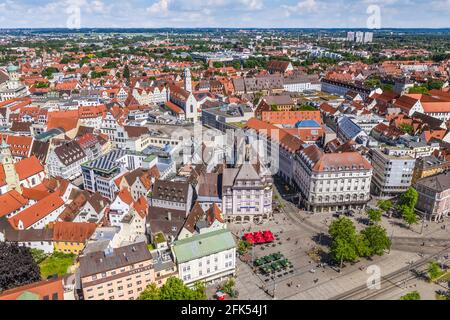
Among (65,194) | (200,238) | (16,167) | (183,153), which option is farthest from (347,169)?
(16,167)

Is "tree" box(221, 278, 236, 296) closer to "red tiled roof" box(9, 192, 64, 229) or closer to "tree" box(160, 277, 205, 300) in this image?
"tree" box(160, 277, 205, 300)

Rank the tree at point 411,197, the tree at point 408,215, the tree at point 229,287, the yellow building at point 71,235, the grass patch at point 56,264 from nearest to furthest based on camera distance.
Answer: the tree at point 229,287 < the grass patch at point 56,264 < the yellow building at point 71,235 < the tree at point 408,215 < the tree at point 411,197

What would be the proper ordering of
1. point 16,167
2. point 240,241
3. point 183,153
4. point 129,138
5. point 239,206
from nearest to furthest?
point 240,241, point 239,206, point 16,167, point 183,153, point 129,138

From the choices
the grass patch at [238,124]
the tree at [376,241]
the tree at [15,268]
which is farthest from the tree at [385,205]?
the tree at [15,268]

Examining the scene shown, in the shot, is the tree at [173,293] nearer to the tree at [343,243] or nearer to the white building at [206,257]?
the white building at [206,257]

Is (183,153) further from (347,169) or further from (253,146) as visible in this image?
(347,169)
